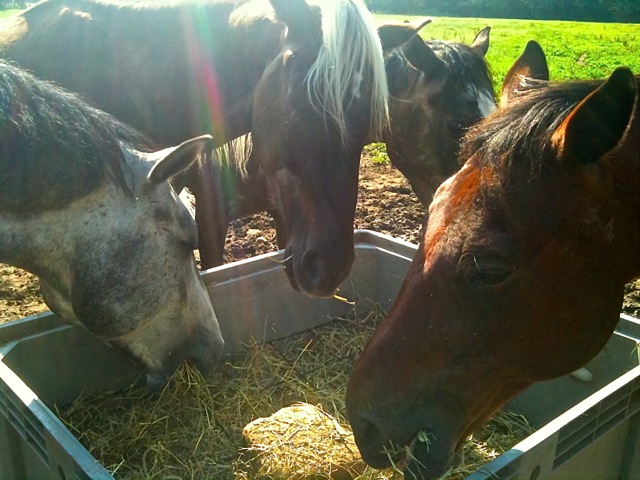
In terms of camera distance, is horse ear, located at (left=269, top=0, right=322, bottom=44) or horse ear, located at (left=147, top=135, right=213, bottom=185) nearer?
horse ear, located at (left=147, top=135, right=213, bottom=185)

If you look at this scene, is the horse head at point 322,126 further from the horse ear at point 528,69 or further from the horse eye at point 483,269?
the horse eye at point 483,269

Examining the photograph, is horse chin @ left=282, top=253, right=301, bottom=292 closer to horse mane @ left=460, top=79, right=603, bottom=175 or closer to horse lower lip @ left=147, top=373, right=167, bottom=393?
horse lower lip @ left=147, top=373, right=167, bottom=393

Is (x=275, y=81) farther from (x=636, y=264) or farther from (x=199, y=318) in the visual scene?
(x=636, y=264)

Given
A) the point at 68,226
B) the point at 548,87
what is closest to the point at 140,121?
the point at 68,226

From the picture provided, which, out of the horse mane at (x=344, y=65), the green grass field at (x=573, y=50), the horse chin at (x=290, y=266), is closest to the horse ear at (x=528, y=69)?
the horse mane at (x=344, y=65)

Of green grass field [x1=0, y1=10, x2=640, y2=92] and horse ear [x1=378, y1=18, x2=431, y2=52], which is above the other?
horse ear [x1=378, y1=18, x2=431, y2=52]

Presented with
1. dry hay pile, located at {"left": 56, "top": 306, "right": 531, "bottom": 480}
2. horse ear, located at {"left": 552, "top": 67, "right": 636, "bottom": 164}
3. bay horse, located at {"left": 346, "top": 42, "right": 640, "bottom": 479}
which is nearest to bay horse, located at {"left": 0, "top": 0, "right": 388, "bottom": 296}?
dry hay pile, located at {"left": 56, "top": 306, "right": 531, "bottom": 480}

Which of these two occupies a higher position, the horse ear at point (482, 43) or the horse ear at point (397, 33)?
the horse ear at point (397, 33)

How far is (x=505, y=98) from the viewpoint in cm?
220

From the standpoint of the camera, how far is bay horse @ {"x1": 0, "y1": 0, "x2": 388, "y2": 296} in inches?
106

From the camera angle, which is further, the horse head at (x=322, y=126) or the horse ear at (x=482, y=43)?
the horse ear at (x=482, y=43)

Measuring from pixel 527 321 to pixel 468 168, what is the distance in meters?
0.45

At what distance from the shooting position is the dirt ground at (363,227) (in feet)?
13.6

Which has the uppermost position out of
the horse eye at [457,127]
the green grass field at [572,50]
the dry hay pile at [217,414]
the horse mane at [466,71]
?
the horse mane at [466,71]
